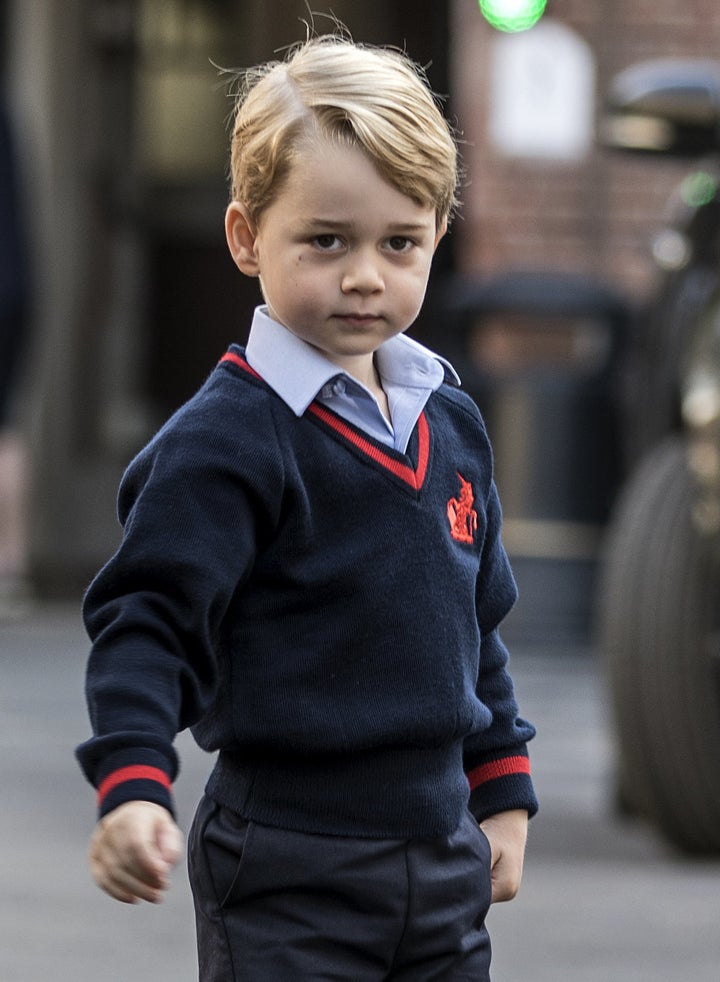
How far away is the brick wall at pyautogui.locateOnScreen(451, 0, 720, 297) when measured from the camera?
9.20 meters

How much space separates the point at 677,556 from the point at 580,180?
16.0 ft

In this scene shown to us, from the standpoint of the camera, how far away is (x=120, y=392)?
1065cm

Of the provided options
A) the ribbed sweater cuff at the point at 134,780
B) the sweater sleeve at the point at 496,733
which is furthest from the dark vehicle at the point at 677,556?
the ribbed sweater cuff at the point at 134,780

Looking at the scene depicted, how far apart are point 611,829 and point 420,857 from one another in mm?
2903

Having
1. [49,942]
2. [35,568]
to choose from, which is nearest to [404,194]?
[49,942]

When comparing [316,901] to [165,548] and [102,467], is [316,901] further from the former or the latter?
[102,467]

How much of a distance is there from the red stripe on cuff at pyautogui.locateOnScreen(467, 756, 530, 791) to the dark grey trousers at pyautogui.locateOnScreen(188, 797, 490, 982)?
16 centimetres

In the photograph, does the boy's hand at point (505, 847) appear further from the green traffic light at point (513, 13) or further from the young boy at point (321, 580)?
the green traffic light at point (513, 13)

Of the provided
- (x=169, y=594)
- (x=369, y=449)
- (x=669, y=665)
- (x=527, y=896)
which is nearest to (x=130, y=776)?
(x=169, y=594)

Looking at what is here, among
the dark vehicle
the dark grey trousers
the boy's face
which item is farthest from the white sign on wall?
the dark grey trousers

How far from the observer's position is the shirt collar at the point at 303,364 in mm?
2090

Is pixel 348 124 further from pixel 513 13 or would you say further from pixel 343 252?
pixel 513 13

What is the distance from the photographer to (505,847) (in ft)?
7.49

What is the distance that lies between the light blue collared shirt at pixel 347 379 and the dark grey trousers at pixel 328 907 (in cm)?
37
